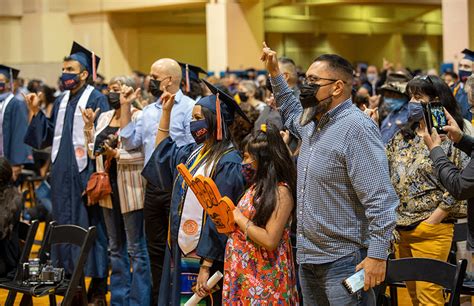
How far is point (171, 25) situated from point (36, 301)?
18005 millimetres

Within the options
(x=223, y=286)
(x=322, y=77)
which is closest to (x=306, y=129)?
(x=322, y=77)

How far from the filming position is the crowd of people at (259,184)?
4480 millimetres

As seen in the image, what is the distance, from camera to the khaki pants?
19.0 ft

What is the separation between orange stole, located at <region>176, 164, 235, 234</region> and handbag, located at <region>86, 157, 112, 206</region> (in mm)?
2316

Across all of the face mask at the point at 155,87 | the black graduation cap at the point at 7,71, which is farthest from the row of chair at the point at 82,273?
the black graduation cap at the point at 7,71

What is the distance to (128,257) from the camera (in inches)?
295

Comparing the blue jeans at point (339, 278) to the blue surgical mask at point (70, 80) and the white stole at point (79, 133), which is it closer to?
the white stole at point (79, 133)

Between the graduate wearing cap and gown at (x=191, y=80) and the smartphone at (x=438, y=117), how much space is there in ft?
9.81

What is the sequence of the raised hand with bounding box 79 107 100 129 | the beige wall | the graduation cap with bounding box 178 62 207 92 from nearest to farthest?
the raised hand with bounding box 79 107 100 129, the graduation cap with bounding box 178 62 207 92, the beige wall

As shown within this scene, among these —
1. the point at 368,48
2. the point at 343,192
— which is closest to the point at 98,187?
the point at 343,192

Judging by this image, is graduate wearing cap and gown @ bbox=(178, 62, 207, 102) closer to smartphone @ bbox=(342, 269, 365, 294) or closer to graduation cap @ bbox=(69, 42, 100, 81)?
graduation cap @ bbox=(69, 42, 100, 81)

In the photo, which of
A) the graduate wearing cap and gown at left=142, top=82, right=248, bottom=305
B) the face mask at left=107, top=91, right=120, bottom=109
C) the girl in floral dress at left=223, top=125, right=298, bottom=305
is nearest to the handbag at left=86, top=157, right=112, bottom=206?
the face mask at left=107, top=91, right=120, bottom=109

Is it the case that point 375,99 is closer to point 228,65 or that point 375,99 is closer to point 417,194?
point 417,194

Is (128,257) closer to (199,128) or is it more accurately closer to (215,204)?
(199,128)
